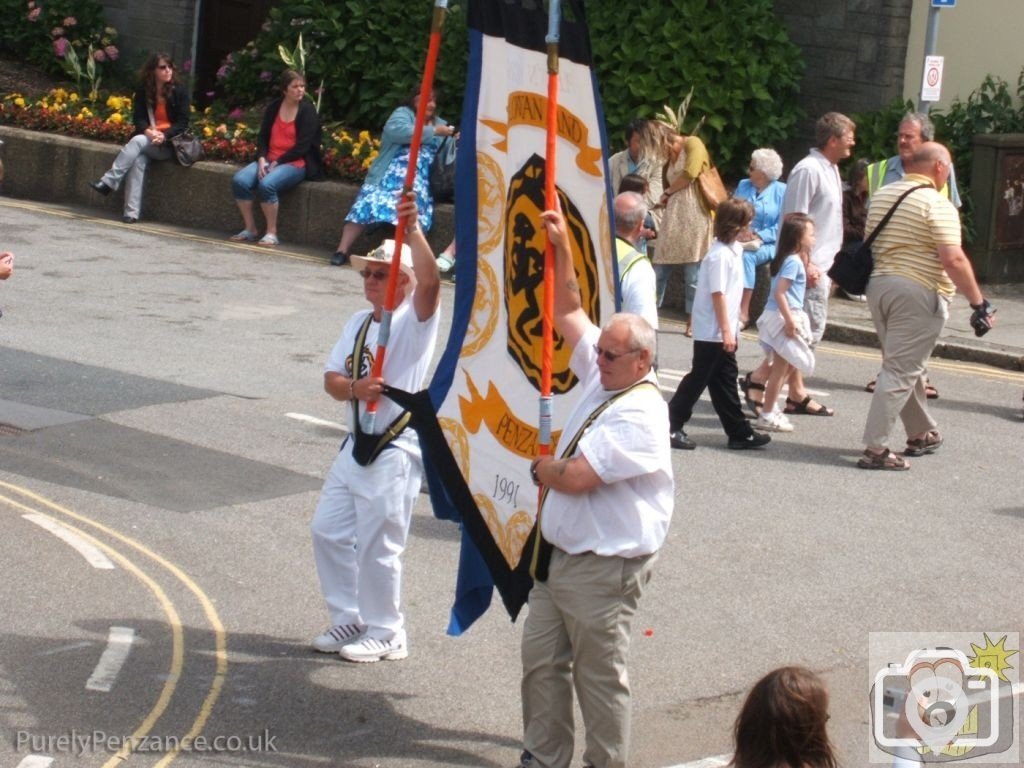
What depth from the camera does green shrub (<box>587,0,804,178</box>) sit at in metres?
17.5

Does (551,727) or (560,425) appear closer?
(551,727)

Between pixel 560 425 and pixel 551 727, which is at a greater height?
pixel 560 425

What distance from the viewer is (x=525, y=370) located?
6082 millimetres

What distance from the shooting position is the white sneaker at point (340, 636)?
6.81 m

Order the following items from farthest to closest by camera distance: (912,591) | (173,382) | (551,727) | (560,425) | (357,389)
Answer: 1. (173,382)
2. (912,591)
3. (357,389)
4. (560,425)
5. (551,727)

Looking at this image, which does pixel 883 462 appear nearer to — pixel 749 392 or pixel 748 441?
pixel 748 441

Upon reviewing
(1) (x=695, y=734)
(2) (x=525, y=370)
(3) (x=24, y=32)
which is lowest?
(1) (x=695, y=734)

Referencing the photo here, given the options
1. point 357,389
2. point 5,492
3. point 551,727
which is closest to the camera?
point 551,727

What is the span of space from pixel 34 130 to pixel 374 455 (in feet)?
48.1

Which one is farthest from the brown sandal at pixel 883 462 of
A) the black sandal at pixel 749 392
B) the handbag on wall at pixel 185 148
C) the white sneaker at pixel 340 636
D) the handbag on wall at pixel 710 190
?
the handbag on wall at pixel 185 148

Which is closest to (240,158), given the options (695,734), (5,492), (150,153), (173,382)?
(150,153)

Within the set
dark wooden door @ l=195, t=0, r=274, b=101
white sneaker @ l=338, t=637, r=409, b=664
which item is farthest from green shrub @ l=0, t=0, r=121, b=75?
white sneaker @ l=338, t=637, r=409, b=664

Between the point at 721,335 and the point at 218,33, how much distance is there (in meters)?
14.9

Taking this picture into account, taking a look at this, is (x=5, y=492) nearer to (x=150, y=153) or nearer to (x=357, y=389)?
(x=357, y=389)
